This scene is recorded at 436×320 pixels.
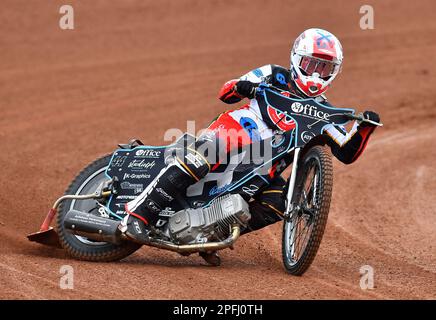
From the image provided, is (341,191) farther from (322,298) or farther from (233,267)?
(322,298)

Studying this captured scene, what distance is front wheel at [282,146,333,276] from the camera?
7602mm

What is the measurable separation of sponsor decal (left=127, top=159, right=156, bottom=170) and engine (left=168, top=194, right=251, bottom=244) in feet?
1.91

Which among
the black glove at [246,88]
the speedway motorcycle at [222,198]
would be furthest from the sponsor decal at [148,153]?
the black glove at [246,88]

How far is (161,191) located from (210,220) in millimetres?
494

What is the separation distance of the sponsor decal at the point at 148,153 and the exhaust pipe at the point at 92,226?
0.71 meters

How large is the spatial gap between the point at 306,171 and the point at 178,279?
1421mm

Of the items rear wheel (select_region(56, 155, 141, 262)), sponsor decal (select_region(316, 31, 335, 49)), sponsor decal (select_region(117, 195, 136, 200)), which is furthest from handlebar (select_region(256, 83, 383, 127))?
rear wheel (select_region(56, 155, 141, 262))

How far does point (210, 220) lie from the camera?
8.23 meters

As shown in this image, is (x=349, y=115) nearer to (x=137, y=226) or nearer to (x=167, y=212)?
(x=167, y=212)

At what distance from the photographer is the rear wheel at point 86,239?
8531 mm

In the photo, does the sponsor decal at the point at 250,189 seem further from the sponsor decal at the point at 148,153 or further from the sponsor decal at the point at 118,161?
the sponsor decal at the point at 118,161

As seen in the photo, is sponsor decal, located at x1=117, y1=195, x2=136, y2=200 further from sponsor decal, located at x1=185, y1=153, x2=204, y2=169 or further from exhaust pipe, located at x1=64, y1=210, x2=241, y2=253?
sponsor decal, located at x1=185, y1=153, x2=204, y2=169

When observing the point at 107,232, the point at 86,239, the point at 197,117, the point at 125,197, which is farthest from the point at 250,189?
the point at 197,117

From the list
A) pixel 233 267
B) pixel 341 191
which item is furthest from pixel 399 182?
pixel 233 267
